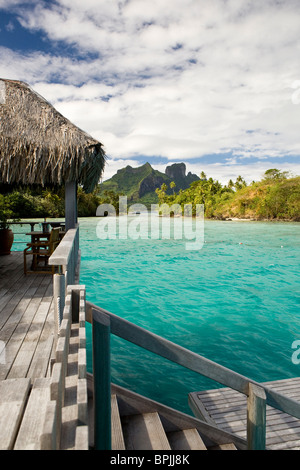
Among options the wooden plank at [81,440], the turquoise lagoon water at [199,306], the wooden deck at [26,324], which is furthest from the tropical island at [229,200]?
the wooden plank at [81,440]

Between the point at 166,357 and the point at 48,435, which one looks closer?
the point at 48,435

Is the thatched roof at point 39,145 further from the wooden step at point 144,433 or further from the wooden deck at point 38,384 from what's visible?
the wooden step at point 144,433

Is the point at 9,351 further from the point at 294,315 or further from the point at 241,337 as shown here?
the point at 294,315

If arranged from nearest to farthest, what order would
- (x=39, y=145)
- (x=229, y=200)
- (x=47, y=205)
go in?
(x=39, y=145), (x=47, y=205), (x=229, y=200)

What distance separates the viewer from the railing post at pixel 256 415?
6.51 feet

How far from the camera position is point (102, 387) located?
168 cm

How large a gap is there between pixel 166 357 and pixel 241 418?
7.10 feet

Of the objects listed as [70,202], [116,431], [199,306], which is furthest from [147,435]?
[199,306]

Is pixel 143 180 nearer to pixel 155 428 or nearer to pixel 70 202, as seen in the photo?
pixel 70 202

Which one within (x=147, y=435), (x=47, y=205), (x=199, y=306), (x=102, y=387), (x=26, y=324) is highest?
(x=47, y=205)

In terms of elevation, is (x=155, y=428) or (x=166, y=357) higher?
(x=166, y=357)

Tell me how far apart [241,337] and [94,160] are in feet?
16.9

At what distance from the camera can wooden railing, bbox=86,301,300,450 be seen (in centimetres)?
167

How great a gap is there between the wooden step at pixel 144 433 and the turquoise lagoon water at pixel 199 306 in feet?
8.66
